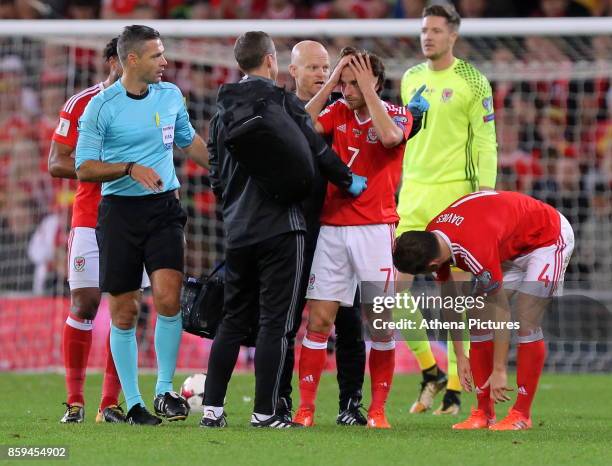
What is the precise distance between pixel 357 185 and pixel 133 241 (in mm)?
1239

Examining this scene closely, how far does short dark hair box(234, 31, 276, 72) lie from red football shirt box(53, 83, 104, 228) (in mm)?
1188

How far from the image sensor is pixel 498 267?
643 centimetres

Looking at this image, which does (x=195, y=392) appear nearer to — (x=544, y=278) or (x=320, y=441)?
(x=320, y=441)

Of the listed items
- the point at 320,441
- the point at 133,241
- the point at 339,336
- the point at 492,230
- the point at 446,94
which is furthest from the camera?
the point at 446,94

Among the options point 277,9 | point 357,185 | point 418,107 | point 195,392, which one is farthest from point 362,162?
point 277,9

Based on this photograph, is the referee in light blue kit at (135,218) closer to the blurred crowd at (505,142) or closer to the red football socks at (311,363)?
the red football socks at (311,363)

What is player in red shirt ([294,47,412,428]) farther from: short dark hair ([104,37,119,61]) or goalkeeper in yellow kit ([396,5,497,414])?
goalkeeper in yellow kit ([396,5,497,414])

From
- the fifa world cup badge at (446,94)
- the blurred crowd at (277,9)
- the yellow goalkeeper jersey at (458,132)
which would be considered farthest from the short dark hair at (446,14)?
the blurred crowd at (277,9)

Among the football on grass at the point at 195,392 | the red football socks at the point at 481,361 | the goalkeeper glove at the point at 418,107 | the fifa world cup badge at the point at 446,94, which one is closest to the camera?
the red football socks at the point at 481,361

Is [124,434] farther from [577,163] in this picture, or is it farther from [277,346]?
[577,163]

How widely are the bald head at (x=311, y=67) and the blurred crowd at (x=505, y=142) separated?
5.25 meters

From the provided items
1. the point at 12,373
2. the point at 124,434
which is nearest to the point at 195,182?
the point at 12,373

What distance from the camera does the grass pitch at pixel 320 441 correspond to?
5.51 metres

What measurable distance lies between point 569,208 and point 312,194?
20.9 ft
